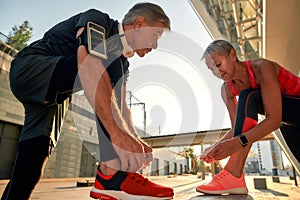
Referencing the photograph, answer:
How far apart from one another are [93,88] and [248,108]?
877 mm

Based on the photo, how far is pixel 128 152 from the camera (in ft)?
2.26

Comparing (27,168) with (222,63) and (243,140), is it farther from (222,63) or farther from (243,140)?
(222,63)

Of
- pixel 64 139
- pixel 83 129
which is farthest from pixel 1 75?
pixel 83 129

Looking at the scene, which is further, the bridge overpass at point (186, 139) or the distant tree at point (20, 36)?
the bridge overpass at point (186, 139)

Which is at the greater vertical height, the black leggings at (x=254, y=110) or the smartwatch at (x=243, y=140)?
the black leggings at (x=254, y=110)

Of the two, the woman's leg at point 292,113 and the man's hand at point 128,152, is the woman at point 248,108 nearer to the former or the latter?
the woman's leg at point 292,113

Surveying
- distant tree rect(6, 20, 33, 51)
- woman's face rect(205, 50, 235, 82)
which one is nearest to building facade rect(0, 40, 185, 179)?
distant tree rect(6, 20, 33, 51)

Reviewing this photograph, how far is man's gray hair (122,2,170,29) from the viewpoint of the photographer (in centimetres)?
95

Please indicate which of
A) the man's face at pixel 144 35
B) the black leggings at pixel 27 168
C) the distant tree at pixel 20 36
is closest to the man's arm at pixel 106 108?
the man's face at pixel 144 35

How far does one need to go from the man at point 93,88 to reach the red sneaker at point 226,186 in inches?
15.6

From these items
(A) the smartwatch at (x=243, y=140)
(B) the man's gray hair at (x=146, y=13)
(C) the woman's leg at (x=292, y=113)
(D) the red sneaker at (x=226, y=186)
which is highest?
(B) the man's gray hair at (x=146, y=13)

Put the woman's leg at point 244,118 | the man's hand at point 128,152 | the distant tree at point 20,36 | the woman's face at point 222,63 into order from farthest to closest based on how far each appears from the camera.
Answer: the distant tree at point 20,36 → the woman's face at point 222,63 → the woman's leg at point 244,118 → the man's hand at point 128,152

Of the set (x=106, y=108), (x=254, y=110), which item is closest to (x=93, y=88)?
(x=106, y=108)

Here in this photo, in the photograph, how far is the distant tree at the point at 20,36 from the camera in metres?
10.5
